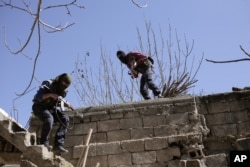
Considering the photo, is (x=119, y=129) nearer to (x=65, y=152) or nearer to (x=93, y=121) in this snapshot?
(x=93, y=121)

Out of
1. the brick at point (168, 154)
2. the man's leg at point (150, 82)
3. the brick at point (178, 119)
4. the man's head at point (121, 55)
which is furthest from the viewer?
the man's head at point (121, 55)

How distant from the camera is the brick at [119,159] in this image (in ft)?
17.1

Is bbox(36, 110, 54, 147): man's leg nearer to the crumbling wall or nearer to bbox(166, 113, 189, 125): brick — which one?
the crumbling wall

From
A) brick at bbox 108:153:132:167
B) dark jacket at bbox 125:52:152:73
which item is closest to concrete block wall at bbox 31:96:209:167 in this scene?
brick at bbox 108:153:132:167

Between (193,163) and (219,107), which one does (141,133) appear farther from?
(219,107)

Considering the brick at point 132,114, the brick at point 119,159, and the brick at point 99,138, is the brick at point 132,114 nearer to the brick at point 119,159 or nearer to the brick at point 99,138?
the brick at point 99,138

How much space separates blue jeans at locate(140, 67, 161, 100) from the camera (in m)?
6.59

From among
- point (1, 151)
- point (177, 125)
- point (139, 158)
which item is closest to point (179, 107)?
point (177, 125)

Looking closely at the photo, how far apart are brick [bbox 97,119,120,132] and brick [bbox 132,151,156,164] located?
0.69 m

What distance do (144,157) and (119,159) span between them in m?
0.44

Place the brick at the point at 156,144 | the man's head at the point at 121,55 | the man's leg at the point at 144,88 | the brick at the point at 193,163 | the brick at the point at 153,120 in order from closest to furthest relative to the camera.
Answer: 1. the brick at the point at 193,163
2. the brick at the point at 156,144
3. the brick at the point at 153,120
4. the man's leg at the point at 144,88
5. the man's head at the point at 121,55

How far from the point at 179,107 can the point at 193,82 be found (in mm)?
2931

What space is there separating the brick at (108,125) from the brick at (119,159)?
57cm

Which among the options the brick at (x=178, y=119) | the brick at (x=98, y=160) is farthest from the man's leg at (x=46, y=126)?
the brick at (x=178, y=119)
